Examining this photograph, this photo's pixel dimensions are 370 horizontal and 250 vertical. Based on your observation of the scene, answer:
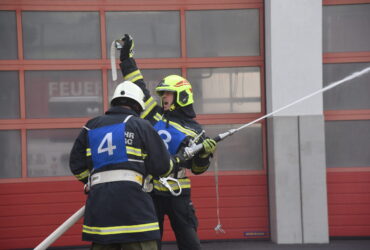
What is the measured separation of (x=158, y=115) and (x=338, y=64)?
10.4ft

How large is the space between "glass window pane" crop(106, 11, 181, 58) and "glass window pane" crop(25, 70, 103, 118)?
515mm

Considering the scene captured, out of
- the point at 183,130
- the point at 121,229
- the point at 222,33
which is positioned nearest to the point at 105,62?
the point at 222,33

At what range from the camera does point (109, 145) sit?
13.6 ft

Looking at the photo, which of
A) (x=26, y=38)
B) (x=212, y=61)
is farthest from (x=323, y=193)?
(x=26, y=38)

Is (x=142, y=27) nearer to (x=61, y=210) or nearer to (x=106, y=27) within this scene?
(x=106, y=27)

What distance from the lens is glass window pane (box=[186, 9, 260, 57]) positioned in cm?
761

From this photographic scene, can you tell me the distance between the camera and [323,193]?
730 cm

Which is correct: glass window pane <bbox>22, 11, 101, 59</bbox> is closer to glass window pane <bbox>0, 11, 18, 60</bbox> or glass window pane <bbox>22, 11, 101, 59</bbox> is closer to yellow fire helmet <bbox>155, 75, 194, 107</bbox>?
glass window pane <bbox>0, 11, 18, 60</bbox>

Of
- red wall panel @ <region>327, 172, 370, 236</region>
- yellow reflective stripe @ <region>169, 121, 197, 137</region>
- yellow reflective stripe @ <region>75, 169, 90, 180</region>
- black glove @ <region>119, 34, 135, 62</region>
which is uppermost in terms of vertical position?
black glove @ <region>119, 34, 135, 62</region>

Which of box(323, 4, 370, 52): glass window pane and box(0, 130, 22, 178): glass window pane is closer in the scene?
box(0, 130, 22, 178): glass window pane

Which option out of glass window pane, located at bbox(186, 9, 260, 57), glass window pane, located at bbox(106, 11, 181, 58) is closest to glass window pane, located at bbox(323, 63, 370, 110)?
glass window pane, located at bbox(186, 9, 260, 57)

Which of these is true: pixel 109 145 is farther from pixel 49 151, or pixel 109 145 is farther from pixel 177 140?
pixel 49 151

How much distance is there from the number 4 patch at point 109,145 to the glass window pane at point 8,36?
3.63 meters

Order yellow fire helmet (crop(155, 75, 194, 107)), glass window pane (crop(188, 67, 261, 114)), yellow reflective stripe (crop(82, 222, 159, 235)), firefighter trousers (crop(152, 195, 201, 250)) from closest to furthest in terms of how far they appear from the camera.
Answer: yellow reflective stripe (crop(82, 222, 159, 235))
firefighter trousers (crop(152, 195, 201, 250))
yellow fire helmet (crop(155, 75, 194, 107))
glass window pane (crop(188, 67, 261, 114))
